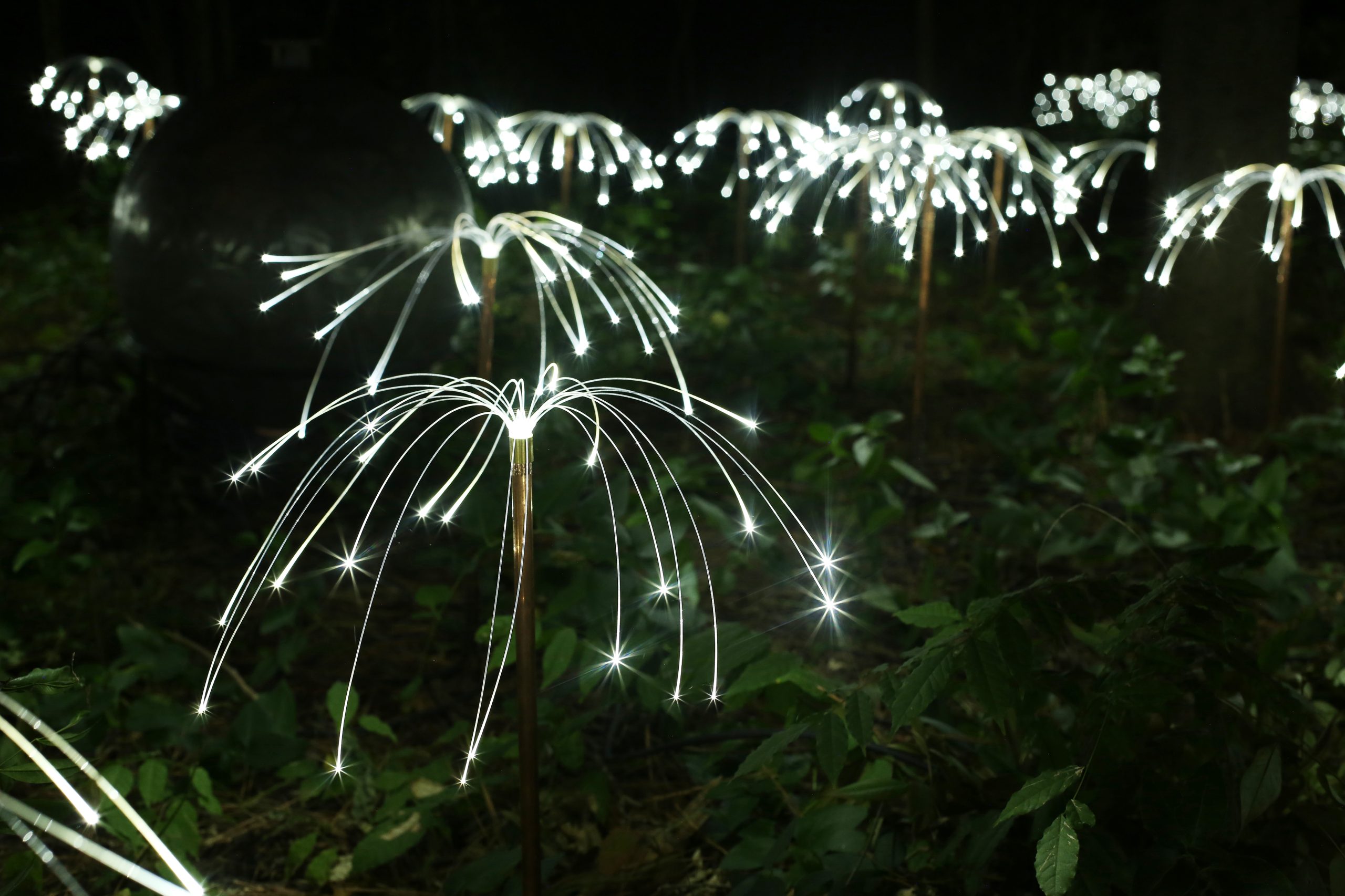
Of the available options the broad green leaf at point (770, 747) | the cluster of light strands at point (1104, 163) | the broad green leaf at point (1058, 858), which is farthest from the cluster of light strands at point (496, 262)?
the cluster of light strands at point (1104, 163)

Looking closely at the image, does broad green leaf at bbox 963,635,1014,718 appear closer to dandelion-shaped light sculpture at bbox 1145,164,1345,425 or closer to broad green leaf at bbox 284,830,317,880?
broad green leaf at bbox 284,830,317,880

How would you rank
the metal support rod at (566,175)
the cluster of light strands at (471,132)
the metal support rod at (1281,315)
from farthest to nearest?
the metal support rod at (566,175) → the cluster of light strands at (471,132) → the metal support rod at (1281,315)

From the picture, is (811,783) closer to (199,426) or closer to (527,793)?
(527,793)

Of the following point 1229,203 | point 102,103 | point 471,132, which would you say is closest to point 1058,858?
point 1229,203

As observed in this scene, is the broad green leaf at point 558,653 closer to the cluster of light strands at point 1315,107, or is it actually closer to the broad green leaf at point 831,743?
the broad green leaf at point 831,743

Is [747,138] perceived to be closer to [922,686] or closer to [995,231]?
[995,231]
